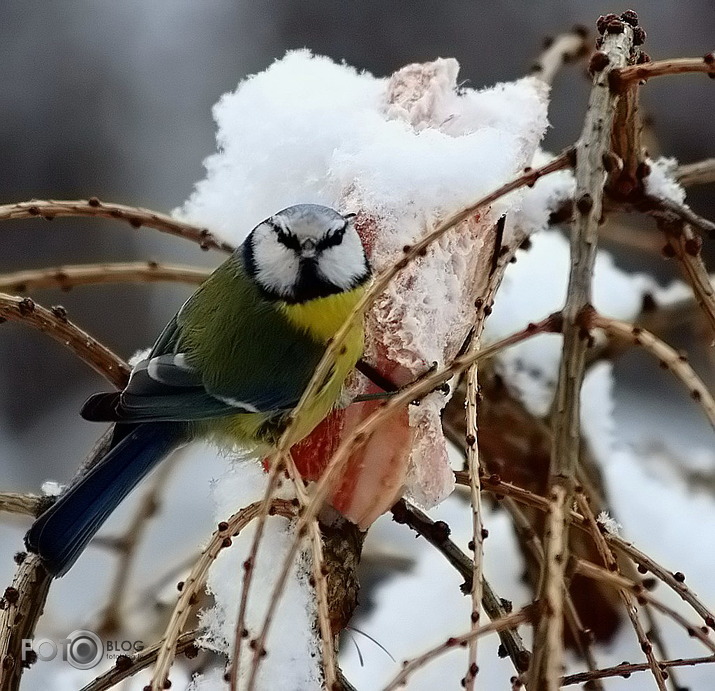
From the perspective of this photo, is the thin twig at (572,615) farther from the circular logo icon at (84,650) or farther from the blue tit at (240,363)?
the circular logo icon at (84,650)

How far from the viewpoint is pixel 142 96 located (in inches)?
57.7

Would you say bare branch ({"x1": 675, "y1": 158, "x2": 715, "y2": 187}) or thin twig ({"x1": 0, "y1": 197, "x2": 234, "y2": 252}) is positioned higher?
bare branch ({"x1": 675, "y1": 158, "x2": 715, "y2": 187})

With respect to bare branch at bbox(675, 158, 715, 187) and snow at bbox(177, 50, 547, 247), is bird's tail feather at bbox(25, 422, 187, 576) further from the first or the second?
bare branch at bbox(675, 158, 715, 187)

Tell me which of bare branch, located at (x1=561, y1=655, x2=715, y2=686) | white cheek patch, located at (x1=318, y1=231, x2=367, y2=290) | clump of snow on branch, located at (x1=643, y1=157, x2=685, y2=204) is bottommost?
bare branch, located at (x1=561, y1=655, x2=715, y2=686)

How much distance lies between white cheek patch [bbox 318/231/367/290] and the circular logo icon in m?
0.41

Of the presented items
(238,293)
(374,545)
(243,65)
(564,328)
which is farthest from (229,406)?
(243,65)

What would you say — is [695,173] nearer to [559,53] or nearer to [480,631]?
[559,53]

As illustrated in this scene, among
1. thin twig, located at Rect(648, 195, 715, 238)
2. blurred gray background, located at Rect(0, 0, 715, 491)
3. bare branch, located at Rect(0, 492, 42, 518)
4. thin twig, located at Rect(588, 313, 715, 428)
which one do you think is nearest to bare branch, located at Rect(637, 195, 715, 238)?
thin twig, located at Rect(648, 195, 715, 238)

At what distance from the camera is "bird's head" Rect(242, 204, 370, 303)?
1.88 feet

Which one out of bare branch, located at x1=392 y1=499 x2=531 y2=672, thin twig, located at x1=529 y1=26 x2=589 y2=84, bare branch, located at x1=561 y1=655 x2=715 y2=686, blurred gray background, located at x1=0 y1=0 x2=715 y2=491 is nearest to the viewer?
bare branch, located at x1=561 y1=655 x2=715 y2=686

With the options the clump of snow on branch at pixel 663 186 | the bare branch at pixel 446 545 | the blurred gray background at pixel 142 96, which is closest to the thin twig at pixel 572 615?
the bare branch at pixel 446 545

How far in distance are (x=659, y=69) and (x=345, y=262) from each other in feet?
0.79

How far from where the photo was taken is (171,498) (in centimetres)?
125

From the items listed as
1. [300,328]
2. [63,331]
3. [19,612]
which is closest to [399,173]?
[300,328]
